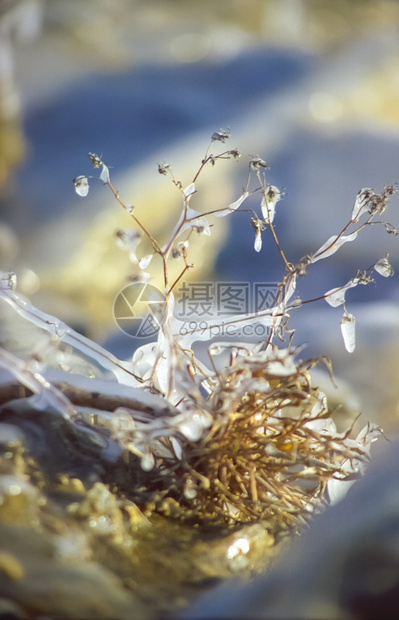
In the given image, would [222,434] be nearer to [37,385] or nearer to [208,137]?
[37,385]

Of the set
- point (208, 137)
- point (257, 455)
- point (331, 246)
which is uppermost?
point (208, 137)

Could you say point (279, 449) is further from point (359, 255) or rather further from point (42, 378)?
point (359, 255)

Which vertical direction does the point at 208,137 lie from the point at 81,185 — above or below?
above

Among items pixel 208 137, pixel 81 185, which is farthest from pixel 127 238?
pixel 208 137

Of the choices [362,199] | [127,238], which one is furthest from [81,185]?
[362,199]

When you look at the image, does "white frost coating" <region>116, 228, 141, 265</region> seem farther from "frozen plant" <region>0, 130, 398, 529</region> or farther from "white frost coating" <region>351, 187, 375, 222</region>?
"white frost coating" <region>351, 187, 375, 222</region>

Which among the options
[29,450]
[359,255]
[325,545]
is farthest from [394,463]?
[359,255]

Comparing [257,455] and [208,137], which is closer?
[257,455]

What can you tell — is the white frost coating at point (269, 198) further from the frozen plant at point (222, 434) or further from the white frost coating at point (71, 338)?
the white frost coating at point (71, 338)

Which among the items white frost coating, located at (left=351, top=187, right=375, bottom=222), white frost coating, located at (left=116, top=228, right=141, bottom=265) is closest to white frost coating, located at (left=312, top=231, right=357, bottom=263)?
white frost coating, located at (left=351, top=187, right=375, bottom=222)
